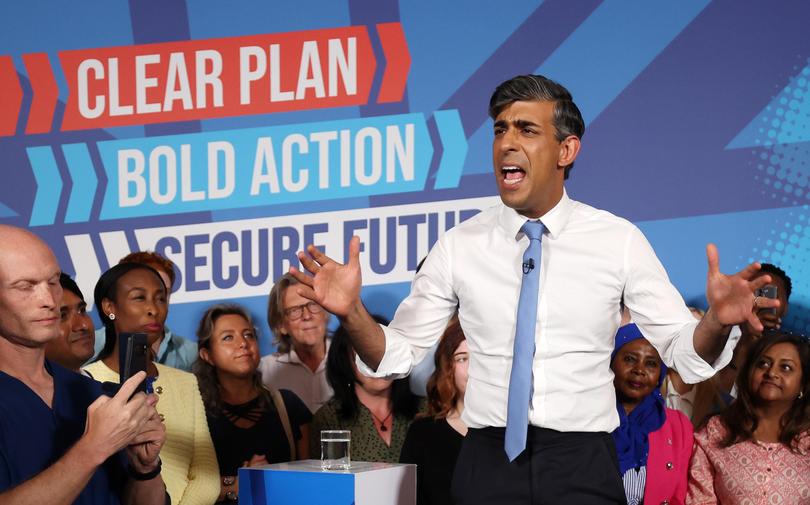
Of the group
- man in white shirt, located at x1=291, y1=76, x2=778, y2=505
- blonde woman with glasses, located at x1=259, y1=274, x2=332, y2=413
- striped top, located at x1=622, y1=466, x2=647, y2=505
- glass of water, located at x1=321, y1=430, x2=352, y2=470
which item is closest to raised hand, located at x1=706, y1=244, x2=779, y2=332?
man in white shirt, located at x1=291, y1=76, x2=778, y2=505

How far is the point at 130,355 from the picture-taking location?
2.39 meters

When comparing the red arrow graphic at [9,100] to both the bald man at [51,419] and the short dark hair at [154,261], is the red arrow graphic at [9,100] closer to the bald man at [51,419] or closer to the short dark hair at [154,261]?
the short dark hair at [154,261]

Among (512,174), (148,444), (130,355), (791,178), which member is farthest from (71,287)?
(791,178)

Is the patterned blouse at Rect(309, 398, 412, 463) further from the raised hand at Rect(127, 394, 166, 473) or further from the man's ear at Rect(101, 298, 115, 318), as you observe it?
the raised hand at Rect(127, 394, 166, 473)

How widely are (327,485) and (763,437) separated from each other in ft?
6.89

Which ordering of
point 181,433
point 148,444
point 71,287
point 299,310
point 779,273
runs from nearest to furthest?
point 148,444
point 181,433
point 71,287
point 779,273
point 299,310

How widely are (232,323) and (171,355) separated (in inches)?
38.5

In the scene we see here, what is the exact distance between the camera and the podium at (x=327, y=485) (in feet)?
8.59

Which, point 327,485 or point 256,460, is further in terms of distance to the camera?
point 256,460

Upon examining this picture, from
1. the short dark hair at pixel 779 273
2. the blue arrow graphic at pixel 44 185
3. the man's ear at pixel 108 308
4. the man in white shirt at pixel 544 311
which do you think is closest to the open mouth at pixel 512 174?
the man in white shirt at pixel 544 311

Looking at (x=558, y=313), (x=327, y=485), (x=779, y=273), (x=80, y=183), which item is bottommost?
(x=327, y=485)

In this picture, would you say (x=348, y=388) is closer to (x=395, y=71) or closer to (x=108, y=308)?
(x=108, y=308)

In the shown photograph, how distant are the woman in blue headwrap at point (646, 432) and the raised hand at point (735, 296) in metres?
1.69

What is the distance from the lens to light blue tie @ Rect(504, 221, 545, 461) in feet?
7.86
